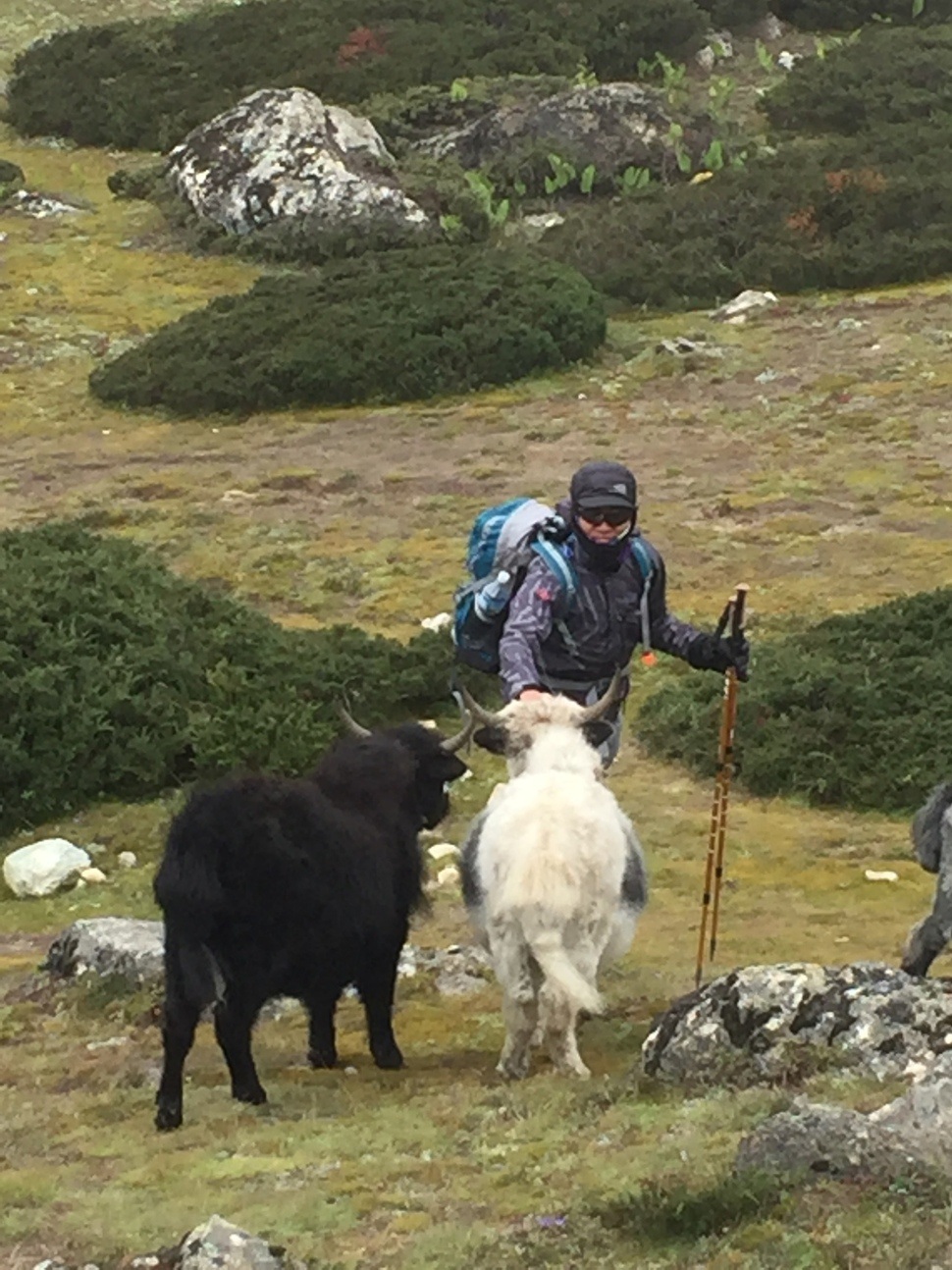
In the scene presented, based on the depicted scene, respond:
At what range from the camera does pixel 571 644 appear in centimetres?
773

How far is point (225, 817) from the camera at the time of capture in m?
6.34

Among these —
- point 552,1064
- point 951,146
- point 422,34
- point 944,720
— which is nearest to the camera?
point 552,1064

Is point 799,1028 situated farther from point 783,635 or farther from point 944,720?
point 783,635

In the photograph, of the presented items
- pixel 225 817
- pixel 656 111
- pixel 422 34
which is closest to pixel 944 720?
pixel 225 817

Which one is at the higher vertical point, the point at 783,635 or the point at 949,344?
the point at 949,344

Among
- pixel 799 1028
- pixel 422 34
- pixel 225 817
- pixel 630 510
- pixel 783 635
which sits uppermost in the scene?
pixel 422 34

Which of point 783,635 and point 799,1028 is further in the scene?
point 783,635

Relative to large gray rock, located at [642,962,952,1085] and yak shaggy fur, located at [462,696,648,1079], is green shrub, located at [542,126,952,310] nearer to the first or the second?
yak shaggy fur, located at [462,696,648,1079]

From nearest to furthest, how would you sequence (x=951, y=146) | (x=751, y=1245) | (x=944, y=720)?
(x=751, y=1245) → (x=944, y=720) → (x=951, y=146)

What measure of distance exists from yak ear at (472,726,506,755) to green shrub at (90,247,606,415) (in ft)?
46.4

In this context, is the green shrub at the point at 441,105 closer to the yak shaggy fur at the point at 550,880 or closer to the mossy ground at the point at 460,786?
the mossy ground at the point at 460,786

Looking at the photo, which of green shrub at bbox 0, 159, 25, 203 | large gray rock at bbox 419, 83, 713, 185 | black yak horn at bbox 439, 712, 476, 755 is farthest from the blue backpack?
green shrub at bbox 0, 159, 25, 203

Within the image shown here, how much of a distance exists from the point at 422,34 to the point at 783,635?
72.6 feet

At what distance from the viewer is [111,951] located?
27.2 feet
